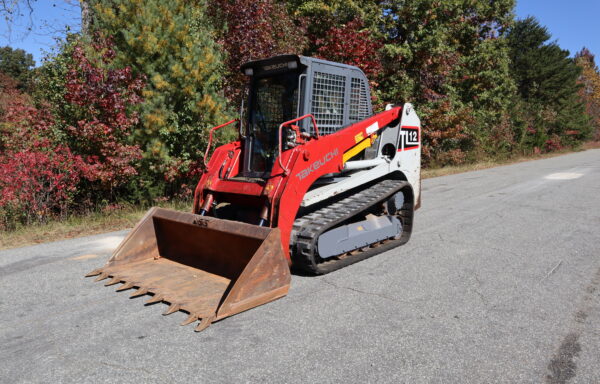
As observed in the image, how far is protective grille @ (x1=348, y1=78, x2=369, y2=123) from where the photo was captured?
6.01 metres

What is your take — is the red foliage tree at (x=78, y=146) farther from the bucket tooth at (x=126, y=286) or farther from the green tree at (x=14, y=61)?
the green tree at (x=14, y=61)

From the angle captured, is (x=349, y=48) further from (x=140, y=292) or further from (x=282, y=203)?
(x=140, y=292)

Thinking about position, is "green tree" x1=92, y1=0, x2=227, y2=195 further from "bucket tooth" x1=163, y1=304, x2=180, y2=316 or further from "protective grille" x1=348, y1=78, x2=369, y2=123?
"bucket tooth" x1=163, y1=304, x2=180, y2=316

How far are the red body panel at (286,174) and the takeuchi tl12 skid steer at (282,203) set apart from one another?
1cm

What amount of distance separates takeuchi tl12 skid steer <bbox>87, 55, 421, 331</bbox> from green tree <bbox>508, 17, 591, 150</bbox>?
1077 inches

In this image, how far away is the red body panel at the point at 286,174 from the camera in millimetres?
4508

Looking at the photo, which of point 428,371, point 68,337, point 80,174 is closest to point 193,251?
point 68,337

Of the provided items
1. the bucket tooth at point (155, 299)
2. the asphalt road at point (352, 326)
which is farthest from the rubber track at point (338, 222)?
the bucket tooth at point (155, 299)

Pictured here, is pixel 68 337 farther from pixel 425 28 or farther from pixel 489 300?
pixel 425 28

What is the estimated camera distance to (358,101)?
6137 mm

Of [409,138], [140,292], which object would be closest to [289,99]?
[409,138]

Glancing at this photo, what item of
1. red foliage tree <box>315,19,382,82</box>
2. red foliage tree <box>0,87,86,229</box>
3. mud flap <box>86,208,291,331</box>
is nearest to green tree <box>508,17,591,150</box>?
red foliage tree <box>315,19,382,82</box>

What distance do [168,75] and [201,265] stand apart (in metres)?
5.67

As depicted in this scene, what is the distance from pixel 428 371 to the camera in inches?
114
